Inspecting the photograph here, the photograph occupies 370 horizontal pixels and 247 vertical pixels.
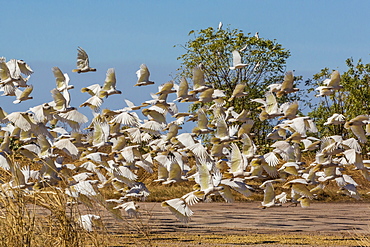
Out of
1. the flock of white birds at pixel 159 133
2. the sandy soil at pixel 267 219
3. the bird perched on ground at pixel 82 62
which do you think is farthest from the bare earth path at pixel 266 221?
the bird perched on ground at pixel 82 62

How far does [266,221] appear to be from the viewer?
11508 millimetres

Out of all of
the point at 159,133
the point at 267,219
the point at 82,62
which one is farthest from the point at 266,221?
the point at 82,62

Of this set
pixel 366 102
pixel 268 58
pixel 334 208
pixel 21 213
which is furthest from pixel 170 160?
pixel 366 102

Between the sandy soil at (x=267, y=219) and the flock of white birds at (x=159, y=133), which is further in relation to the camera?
the sandy soil at (x=267, y=219)

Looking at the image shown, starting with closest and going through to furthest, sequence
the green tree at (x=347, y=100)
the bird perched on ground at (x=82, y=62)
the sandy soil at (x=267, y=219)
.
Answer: the bird perched on ground at (x=82, y=62) → the sandy soil at (x=267, y=219) → the green tree at (x=347, y=100)

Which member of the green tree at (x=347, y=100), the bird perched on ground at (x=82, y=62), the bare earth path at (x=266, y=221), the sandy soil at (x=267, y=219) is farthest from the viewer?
the green tree at (x=347, y=100)

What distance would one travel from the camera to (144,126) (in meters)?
8.53

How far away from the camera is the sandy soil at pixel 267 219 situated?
10.1m

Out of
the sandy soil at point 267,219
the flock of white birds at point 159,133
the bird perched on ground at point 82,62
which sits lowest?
the sandy soil at point 267,219

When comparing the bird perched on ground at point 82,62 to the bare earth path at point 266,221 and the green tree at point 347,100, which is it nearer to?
the bare earth path at point 266,221

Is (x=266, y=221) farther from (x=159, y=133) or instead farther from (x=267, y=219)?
(x=159, y=133)

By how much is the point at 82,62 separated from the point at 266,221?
5319mm

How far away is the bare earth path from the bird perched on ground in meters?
2.07

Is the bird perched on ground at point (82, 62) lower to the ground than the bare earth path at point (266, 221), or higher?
higher
